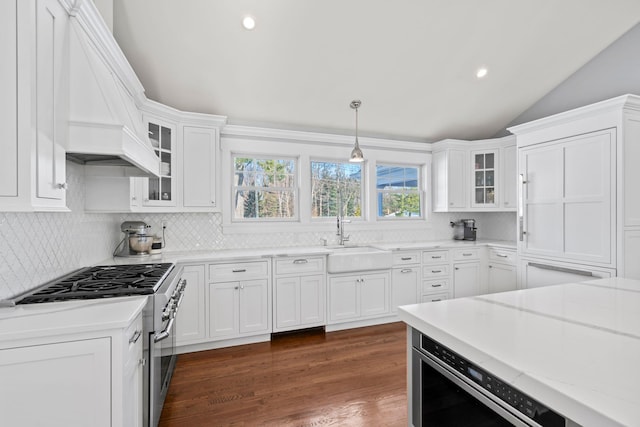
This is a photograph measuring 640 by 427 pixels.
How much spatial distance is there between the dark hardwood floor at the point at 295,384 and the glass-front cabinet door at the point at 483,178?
7.99ft

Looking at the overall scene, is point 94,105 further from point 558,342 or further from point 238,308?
point 558,342

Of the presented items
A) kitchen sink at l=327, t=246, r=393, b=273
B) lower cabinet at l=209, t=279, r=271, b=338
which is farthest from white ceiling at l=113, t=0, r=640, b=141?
lower cabinet at l=209, t=279, r=271, b=338

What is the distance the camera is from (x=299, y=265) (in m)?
3.35

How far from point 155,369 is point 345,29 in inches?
123

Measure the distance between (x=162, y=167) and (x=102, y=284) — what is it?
62.1 inches

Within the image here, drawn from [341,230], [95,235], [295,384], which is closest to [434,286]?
[341,230]

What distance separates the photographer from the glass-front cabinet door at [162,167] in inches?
117

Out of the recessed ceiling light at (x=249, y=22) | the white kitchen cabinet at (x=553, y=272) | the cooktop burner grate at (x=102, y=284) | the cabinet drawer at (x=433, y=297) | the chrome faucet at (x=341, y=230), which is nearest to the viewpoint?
the cooktop burner grate at (x=102, y=284)

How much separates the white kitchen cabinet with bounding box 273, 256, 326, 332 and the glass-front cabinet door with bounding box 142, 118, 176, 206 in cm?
128

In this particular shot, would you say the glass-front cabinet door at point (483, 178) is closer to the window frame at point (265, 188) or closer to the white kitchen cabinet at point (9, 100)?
the window frame at point (265, 188)

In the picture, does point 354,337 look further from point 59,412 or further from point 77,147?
point 77,147

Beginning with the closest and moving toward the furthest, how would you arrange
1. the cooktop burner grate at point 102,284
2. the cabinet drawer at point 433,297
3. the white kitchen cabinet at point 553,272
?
the cooktop burner grate at point 102,284 < the white kitchen cabinet at point 553,272 < the cabinet drawer at point 433,297

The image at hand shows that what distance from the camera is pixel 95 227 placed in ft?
8.38

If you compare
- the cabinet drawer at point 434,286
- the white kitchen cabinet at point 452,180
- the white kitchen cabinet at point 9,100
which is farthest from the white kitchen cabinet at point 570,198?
the white kitchen cabinet at point 9,100
